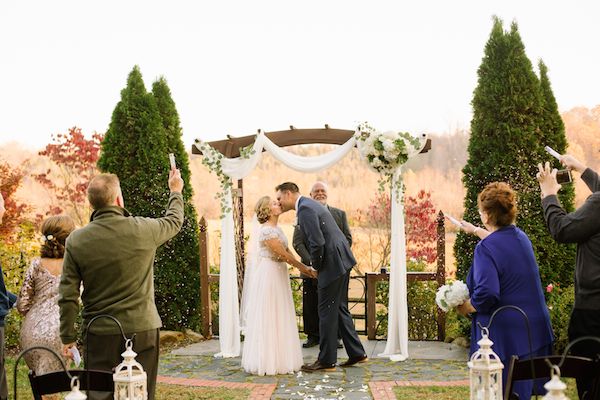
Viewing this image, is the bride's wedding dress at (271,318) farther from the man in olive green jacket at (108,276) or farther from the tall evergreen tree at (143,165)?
the man in olive green jacket at (108,276)

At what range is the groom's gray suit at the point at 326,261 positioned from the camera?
6.54 meters

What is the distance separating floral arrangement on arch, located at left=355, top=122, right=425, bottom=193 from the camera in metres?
7.29

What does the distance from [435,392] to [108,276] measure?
136 inches

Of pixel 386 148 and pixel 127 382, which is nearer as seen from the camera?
pixel 127 382

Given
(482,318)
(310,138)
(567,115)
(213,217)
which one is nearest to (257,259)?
(310,138)

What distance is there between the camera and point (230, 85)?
1727 centimetres

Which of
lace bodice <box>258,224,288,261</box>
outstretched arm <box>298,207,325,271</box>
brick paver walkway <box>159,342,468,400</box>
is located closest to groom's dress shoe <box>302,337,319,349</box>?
brick paver walkway <box>159,342,468,400</box>

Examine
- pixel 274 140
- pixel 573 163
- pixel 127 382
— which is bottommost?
pixel 127 382

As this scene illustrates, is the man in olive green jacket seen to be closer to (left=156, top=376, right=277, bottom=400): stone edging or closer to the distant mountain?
(left=156, top=376, right=277, bottom=400): stone edging

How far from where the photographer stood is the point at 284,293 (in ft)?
22.5

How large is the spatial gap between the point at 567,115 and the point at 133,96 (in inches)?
398

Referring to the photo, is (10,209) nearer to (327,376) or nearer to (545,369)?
(327,376)

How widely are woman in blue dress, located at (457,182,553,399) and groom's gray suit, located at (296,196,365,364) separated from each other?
2809mm

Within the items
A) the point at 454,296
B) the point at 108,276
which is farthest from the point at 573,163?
the point at 108,276
